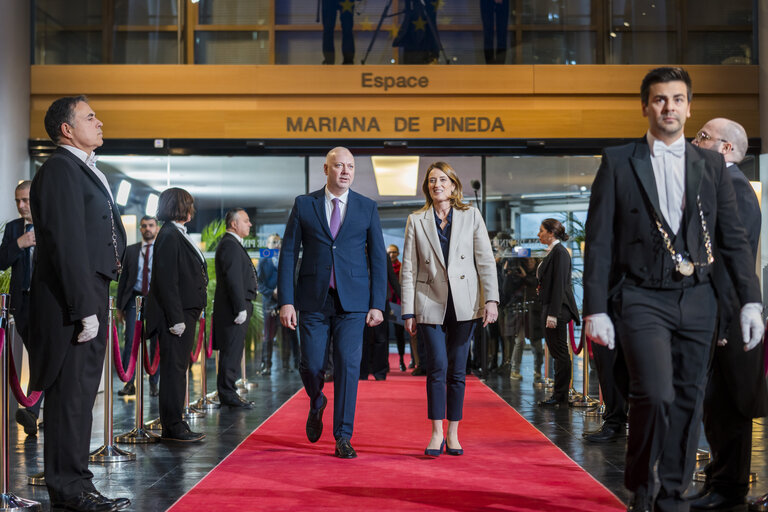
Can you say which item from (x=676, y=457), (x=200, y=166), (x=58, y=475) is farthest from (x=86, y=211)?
(x=200, y=166)

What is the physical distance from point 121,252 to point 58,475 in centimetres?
112

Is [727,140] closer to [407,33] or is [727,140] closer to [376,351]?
[376,351]

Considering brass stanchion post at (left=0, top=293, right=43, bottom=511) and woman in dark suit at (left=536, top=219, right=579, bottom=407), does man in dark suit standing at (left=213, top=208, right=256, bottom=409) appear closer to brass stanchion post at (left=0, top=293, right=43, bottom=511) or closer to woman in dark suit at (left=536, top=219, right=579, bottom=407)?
woman in dark suit at (left=536, top=219, right=579, bottom=407)

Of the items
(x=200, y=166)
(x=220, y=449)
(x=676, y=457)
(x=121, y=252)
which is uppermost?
(x=200, y=166)

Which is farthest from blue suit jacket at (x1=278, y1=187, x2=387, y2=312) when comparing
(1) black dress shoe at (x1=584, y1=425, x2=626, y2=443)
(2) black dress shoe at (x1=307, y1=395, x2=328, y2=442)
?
(1) black dress shoe at (x1=584, y1=425, x2=626, y2=443)

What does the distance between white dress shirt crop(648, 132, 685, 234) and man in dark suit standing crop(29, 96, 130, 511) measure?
2569mm

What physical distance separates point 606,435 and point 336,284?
7.58 feet

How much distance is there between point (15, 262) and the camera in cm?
677

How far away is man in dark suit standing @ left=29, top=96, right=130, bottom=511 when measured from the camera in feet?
13.5

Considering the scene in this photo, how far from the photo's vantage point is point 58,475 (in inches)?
163

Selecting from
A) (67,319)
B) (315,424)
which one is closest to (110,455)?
(315,424)

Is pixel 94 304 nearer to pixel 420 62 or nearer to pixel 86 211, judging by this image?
pixel 86 211

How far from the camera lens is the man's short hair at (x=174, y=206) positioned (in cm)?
647

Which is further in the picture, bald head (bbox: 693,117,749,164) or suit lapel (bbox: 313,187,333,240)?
suit lapel (bbox: 313,187,333,240)
